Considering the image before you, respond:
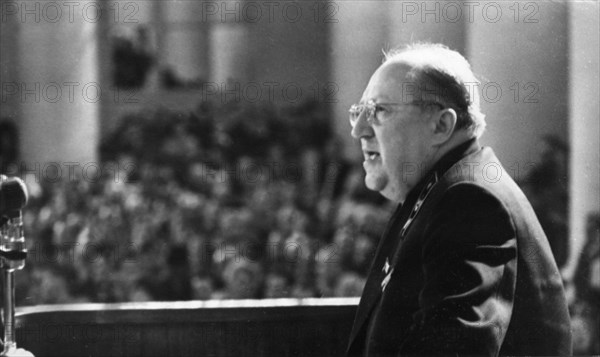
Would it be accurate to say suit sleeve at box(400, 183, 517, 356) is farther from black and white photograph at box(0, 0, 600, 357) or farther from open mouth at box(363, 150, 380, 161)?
open mouth at box(363, 150, 380, 161)

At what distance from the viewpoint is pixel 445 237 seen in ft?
6.29

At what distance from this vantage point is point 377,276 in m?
2.23

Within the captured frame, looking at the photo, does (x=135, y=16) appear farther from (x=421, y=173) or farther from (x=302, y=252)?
(x=421, y=173)

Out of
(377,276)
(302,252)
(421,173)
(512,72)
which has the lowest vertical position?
(302,252)

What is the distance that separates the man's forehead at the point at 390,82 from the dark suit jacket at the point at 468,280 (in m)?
0.23

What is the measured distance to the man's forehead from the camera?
7.21 feet

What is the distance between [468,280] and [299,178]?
2351mm

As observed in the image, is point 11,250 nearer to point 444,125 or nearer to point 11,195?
point 11,195

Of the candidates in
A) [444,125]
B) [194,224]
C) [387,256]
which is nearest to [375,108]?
[444,125]

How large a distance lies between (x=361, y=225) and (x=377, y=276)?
147 cm

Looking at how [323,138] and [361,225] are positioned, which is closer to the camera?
[361,225]

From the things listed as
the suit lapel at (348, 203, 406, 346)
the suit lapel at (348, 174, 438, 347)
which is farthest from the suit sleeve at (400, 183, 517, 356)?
the suit lapel at (348, 203, 406, 346)

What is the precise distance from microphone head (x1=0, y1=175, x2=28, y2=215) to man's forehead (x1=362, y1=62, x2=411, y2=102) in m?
0.99

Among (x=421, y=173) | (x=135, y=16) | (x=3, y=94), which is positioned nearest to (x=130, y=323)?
(x=421, y=173)
